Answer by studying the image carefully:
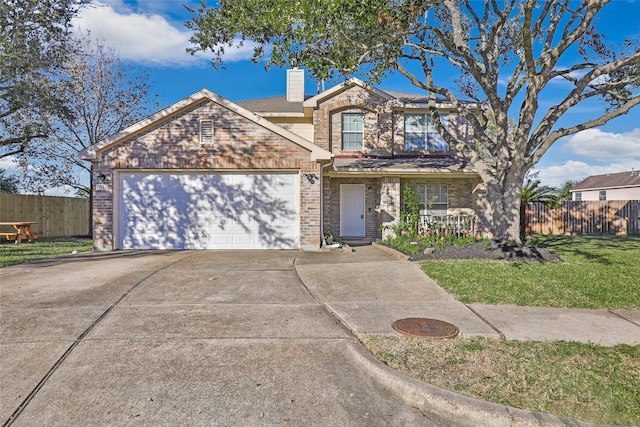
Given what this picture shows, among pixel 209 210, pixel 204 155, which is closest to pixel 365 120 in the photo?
pixel 204 155

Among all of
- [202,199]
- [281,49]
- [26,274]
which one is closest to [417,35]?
[281,49]

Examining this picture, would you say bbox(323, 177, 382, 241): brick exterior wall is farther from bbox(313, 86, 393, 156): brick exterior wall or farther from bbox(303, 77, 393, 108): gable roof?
bbox(303, 77, 393, 108): gable roof

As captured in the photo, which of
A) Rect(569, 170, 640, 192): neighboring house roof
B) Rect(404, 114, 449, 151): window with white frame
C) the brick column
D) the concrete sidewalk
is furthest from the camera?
Rect(569, 170, 640, 192): neighboring house roof

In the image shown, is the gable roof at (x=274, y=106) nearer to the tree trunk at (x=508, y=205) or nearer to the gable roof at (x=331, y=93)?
the gable roof at (x=331, y=93)

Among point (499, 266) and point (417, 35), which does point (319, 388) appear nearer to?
point (499, 266)

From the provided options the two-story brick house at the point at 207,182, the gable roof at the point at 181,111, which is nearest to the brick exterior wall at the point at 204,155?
the two-story brick house at the point at 207,182

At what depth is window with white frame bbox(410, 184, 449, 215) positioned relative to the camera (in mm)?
15312

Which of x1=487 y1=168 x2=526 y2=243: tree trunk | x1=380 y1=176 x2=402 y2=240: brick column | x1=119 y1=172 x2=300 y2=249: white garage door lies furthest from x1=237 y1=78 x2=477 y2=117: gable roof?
x1=487 y1=168 x2=526 y2=243: tree trunk

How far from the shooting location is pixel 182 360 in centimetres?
378

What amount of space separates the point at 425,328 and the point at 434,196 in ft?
37.5

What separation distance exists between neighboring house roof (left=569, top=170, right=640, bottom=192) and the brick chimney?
32177 millimetres

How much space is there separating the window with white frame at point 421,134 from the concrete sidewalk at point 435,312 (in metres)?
9.10

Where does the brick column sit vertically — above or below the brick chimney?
below

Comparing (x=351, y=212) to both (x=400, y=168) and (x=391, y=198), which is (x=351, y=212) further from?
(x=400, y=168)
